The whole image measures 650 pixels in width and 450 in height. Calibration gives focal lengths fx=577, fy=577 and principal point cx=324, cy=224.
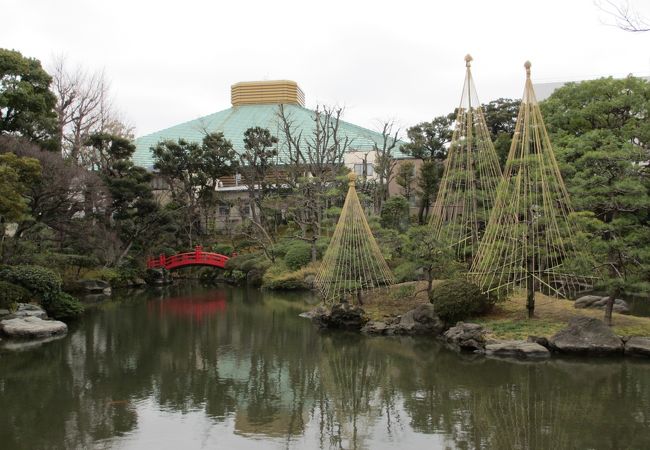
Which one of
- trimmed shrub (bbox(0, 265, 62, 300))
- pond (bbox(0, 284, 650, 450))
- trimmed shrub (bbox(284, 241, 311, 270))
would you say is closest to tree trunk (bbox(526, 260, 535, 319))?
pond (bbox(0, 284, 650, 450))

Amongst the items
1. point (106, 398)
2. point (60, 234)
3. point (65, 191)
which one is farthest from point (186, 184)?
point (106, 398)

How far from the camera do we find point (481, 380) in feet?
33.2

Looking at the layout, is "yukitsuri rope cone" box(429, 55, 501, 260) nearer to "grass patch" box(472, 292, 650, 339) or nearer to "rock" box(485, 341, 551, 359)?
"grass patch" box(472, 292, 650, 339)

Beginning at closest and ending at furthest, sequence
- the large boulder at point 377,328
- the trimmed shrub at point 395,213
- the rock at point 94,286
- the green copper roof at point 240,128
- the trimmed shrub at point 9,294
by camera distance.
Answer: the large boulder at point 377,328 < the trimmed shrub at point 9,294 < the rock at point 94,286 < the trimmed shrub at point 395,213 < the green copper roof at point 240,128

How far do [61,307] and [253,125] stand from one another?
85.8 feet

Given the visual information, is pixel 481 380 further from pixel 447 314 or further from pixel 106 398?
pixel 106 398

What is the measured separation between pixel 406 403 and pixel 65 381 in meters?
6.29

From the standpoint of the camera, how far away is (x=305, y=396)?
31.7ft

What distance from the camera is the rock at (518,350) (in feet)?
37.6

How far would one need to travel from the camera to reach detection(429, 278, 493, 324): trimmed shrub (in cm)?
1340

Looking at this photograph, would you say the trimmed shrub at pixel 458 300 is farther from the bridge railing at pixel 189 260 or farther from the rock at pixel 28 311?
the bridge railing at pixel 189 260

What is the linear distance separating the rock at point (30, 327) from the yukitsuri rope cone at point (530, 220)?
35.6 feet

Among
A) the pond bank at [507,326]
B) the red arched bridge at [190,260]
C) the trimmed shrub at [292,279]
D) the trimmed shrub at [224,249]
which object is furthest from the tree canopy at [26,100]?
the pond bank at [507,326]

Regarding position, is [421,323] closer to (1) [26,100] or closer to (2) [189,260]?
(1) [26,100]
